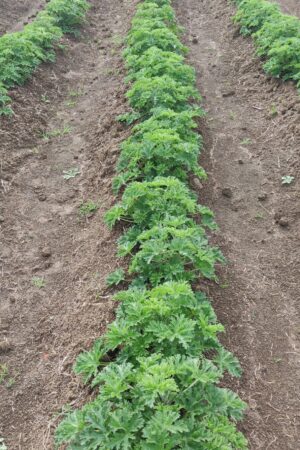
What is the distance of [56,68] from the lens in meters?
11.5

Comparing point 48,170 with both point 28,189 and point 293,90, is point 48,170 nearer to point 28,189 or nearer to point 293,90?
point 28,189

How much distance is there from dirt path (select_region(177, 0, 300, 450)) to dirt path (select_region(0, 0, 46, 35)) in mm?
5869

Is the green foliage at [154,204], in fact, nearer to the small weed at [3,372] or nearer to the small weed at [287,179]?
the small weed at [3,372]

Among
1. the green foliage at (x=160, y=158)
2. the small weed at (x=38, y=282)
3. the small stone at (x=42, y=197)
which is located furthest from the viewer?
the small stone at (x=42, y=197)

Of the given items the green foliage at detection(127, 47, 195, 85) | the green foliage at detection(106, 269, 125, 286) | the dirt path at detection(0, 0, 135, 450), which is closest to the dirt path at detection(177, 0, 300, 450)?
the green foliage at detection(127, 47, 195, 85)

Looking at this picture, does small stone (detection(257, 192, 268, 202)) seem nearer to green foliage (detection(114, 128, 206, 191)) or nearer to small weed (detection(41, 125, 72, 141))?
green foliage (detection(114, 128, 206, 191))

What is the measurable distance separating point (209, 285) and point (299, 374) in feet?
4.77

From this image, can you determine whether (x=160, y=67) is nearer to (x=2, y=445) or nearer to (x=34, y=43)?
(x=34, y=43)

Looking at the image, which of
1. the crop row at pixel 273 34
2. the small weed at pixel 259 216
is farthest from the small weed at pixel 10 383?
the crop row at pixel 273 34

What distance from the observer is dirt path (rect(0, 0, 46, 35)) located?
14.3 metres

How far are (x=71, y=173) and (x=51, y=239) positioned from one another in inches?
68.2

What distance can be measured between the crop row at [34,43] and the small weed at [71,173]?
184 centimetres

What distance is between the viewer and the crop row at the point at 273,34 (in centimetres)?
982

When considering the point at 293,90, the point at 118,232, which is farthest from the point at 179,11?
the point at 118,232
